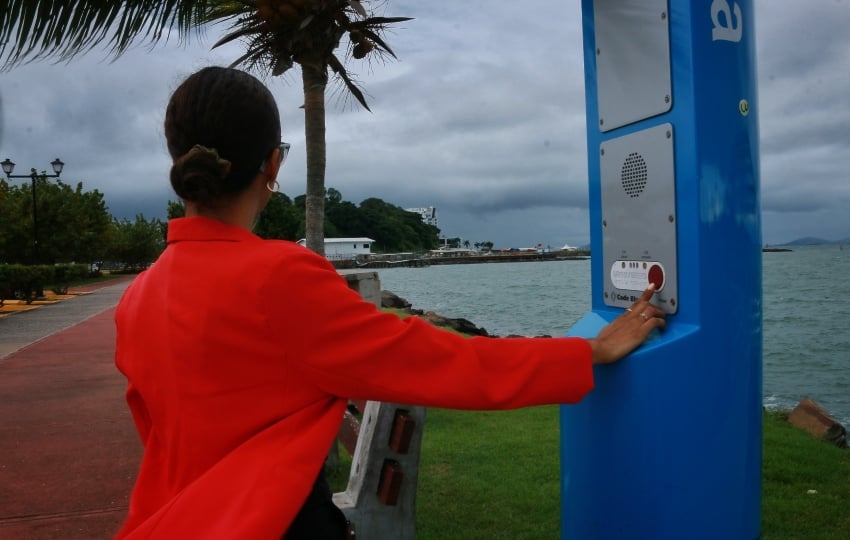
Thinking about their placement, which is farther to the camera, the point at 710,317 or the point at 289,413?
the point at 710,317

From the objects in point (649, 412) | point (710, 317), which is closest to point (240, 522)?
point (649, 412)

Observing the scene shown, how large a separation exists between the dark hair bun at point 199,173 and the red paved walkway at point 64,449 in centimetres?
362

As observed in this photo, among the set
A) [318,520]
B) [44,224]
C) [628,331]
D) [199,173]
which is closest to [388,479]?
[318,520]

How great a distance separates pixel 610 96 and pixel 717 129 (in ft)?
1.22

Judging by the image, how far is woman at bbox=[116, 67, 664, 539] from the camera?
139 centimetres

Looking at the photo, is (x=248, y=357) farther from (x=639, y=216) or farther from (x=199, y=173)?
(x=639, y=216)

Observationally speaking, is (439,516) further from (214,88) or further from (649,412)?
(214,88)

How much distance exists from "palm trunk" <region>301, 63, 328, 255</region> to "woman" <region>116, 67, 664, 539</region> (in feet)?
14.0

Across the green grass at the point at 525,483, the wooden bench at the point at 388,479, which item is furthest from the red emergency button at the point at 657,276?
the green grass at the point at 525,483

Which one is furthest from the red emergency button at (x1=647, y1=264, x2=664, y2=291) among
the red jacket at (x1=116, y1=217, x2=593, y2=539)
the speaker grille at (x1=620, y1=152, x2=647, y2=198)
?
the red jacket at (x1=116, y1=217, x2=593, y2=539)

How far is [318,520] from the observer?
1604 mm

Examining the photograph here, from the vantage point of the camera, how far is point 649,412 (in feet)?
5.98

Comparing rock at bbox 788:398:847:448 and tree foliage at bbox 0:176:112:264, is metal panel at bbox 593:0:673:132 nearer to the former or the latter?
rock at bbox 788:398:847:448

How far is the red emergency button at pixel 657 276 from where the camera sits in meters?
1.87
